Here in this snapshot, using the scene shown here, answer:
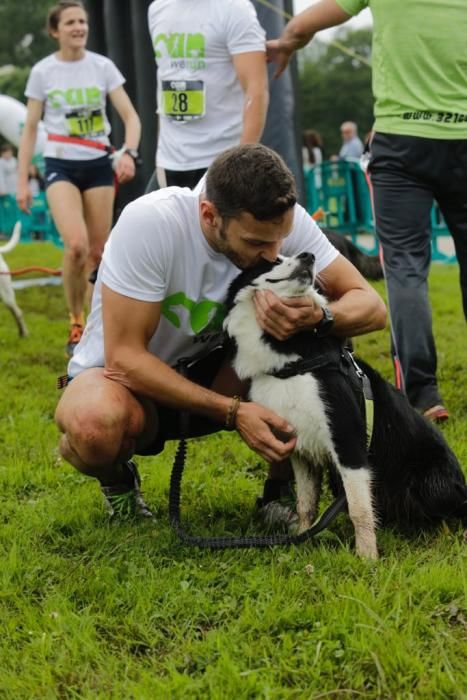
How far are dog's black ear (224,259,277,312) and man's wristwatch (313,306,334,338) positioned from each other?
Answer: 213 millimetres

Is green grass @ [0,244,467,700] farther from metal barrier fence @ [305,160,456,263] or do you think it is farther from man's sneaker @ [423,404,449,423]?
metal barrier fence @ [305,160,456,263]

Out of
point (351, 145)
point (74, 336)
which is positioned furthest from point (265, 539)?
point (351, 145)

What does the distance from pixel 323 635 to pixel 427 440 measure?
0.89 meters

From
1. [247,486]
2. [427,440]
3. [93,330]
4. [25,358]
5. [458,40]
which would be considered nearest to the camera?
[427,440]

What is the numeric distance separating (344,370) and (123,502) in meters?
0.97

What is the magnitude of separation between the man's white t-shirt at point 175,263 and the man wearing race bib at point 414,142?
1.27m

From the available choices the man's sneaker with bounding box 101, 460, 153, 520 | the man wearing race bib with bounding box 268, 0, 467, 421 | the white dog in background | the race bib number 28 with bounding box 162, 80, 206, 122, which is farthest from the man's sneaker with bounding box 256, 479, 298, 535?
the white dog in background

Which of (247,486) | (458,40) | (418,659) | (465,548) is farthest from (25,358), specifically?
(418,659)

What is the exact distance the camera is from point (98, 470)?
2.89m

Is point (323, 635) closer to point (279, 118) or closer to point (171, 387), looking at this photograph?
point (171, 387)

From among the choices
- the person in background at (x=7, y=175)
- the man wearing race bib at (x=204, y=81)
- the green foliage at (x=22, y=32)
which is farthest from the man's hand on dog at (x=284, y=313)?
the green foliage at (x=22, y=32)

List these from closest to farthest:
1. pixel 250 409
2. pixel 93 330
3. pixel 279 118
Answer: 1. pixel 250 409
2. pixel 93 330
3. pixel 279 118

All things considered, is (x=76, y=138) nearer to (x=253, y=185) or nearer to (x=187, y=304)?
(x=187, y=304)

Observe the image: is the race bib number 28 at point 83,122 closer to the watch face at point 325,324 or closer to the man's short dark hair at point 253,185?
the man's short dark hair at point 253,185
